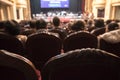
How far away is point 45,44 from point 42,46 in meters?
0.06

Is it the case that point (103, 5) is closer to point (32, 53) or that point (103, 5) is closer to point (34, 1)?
point (34, 1)

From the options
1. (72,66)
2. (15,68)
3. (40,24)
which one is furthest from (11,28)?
(72,66)

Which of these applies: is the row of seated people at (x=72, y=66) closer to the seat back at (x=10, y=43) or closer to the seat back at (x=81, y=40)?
the seat back at (x=10, y=43)

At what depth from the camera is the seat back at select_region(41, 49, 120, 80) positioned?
78 centimetres

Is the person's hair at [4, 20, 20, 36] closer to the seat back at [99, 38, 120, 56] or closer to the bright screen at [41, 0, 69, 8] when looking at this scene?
the seat back at [99, 38, 120, 56]

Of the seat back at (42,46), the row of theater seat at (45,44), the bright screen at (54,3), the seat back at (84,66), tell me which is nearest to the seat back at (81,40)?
the row of theater seat at (45,44)

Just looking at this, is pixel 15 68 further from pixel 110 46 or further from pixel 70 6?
pixel 70 6

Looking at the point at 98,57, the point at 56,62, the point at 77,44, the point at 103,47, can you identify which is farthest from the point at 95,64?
the point at 77,44

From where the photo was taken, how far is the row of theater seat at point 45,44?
6.56 feet

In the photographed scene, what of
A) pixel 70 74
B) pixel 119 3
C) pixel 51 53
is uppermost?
pixel 119 3

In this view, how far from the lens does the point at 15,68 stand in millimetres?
849

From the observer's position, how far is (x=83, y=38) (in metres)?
2.16

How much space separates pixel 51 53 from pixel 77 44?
1.17 feet

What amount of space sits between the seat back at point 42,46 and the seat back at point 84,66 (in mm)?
1197
